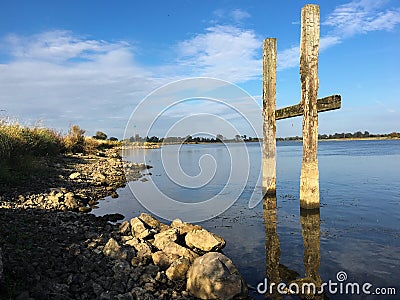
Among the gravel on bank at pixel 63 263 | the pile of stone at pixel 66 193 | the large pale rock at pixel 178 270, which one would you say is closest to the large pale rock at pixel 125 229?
the gravel on bank at pixel 63 263

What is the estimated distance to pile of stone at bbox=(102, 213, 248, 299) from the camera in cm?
444

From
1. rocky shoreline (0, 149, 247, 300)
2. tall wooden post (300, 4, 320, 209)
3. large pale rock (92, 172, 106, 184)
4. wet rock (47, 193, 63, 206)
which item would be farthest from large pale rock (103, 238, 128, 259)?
large pale rock (92, 172, 106, 184)

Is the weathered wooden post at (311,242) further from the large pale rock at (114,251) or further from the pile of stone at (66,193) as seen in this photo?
the pile of stone at (66,193)

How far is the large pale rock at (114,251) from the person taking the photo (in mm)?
5082

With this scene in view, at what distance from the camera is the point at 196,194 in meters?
12.6

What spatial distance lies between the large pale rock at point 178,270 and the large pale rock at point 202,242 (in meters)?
0.95

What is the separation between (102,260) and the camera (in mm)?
4977

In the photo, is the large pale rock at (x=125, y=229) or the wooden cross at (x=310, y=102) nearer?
the large pale rock at (x=125, y=229)

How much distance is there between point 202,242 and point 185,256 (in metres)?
0.78

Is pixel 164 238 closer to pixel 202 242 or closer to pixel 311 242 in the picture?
pixel 202 242

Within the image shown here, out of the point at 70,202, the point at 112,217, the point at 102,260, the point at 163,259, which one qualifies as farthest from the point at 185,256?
the point at 70,202

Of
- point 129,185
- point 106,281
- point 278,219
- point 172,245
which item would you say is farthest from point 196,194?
point 106,281

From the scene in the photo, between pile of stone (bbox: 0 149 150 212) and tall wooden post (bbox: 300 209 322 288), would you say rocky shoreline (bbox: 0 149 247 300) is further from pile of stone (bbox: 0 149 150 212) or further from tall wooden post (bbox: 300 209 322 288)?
tall wooden post (bbox: 300 209 322 288)

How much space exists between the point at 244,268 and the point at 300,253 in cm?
131
